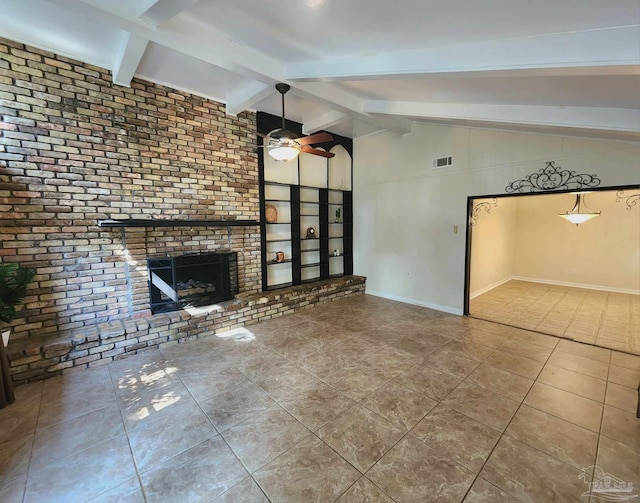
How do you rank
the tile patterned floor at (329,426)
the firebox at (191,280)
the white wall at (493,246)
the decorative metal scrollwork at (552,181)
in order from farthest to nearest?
the white wall at (493,246) → the firebox at (191,280) → the decorative metal scrollwork at (552,181) → the tile patterned floor at (329,426)

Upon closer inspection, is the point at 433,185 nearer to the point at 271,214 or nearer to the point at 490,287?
the point at 271,214

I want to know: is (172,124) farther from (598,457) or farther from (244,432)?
(598,457)

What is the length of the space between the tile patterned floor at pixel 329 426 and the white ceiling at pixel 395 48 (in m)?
2.61

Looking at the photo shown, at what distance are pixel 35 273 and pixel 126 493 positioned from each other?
108 inches

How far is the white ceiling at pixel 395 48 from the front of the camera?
1.85m

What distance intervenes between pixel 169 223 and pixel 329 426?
10.5ft

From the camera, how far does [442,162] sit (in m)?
4.96

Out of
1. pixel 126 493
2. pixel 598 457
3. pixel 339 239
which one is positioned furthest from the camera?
pixel 339 239

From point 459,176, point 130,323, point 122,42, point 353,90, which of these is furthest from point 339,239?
point 122,42

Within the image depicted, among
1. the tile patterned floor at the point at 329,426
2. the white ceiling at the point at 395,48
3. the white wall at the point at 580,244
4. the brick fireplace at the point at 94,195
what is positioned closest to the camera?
the tile patterned floor at the point at 329,426

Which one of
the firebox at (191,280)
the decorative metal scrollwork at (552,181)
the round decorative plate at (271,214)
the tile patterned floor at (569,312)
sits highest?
the decorative metal scrollwork at (552,181)

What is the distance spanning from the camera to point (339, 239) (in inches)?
263

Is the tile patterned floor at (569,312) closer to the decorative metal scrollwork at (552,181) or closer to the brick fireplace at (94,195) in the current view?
the decorative metal scrollwork at (552,181)

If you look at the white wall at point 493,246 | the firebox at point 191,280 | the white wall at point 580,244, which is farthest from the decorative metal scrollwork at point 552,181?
the firebox at point 191,280
